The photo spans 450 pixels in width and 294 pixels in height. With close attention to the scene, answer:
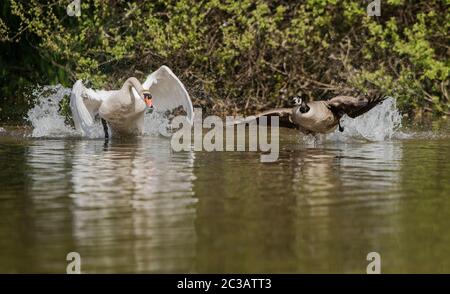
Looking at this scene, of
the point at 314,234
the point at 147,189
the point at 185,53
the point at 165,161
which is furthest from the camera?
the point at 185,53

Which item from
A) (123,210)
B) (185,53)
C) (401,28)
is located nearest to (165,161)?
(123,210)

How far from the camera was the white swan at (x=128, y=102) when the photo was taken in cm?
1552

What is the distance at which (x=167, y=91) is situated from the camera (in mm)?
16188

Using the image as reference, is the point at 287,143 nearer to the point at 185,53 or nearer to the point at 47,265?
the point at 185,53

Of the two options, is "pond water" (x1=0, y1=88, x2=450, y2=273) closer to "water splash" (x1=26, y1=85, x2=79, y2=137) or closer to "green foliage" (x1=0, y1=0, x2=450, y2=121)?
"water splash" (x1=26, y1=85, x2=79, y2=137)

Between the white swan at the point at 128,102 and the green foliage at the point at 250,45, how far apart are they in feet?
10.7

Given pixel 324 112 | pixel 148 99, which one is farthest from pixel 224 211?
pixel 148 99

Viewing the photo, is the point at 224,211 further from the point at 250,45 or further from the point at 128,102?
the point at 250,45

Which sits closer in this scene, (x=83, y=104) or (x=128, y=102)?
(x=128, y=102)

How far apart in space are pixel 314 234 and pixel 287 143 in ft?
24.5

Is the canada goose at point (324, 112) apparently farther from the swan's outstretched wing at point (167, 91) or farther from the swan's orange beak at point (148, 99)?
the swan's orange beak at point (148, 99)

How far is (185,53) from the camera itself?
20.3 meters

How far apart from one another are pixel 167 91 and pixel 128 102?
868mm

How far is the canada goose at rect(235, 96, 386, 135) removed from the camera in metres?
14.6
